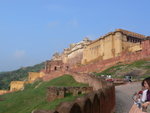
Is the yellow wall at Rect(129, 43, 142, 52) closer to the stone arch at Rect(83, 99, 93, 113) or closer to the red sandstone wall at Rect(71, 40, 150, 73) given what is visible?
the red sandstone wall at Rect(71, 40, 150, 73)

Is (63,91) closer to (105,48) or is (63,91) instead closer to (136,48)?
(136,48)

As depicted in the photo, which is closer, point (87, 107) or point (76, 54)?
point (87, 107)

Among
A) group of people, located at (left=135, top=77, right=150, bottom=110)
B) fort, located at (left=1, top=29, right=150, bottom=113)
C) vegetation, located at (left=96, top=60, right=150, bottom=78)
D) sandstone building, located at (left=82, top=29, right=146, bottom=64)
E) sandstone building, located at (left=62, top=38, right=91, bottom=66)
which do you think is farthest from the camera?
sandstone building, located at (left=62, top=38, right=91, bottom=66)

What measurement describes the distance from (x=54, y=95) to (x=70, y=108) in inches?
555

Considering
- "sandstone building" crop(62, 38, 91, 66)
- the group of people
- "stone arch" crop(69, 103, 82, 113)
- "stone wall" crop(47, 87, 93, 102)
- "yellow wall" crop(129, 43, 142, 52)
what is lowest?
"stone wall" crop(47, 87, 93, 102)

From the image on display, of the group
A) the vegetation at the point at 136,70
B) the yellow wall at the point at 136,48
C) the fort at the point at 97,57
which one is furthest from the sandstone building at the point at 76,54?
the vegetation at the point at 136,70

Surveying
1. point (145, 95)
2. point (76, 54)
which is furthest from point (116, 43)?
point (145, 95)

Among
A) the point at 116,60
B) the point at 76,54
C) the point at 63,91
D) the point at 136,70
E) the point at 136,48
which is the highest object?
the point at 76,54

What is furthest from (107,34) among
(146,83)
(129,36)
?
(146,83)

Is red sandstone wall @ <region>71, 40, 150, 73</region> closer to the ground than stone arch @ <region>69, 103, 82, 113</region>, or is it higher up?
higher up

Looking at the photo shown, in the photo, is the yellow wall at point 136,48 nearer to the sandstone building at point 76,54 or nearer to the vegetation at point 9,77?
the sandstone building at point 76,54

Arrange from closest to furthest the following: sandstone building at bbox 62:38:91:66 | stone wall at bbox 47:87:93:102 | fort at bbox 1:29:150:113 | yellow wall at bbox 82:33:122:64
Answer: stone wall at bbox 47:87:93:102 < fort at bbox 1:29:150:113 < yellow wall at bbox 82:33:122:64 < sandstone building at bbox 62:38:91:66

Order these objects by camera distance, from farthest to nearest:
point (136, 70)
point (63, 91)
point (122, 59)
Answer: point (122, 59)
point (136, 70)
point (63, 91)

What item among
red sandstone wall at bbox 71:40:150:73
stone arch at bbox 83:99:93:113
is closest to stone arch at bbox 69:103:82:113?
stone arch at bbox 83:99:93:113
